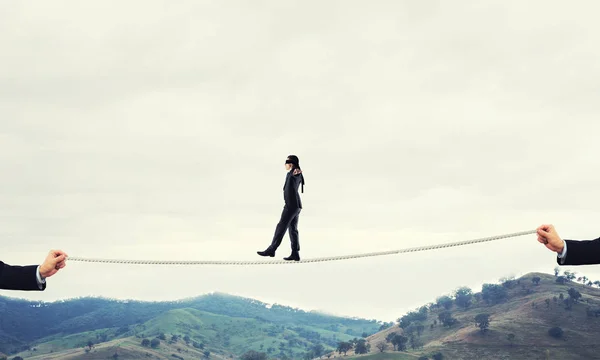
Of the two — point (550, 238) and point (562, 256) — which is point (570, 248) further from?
point (550, 238)

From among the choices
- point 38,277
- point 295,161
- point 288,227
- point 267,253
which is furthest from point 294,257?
point 38,277

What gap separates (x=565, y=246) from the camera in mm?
5930

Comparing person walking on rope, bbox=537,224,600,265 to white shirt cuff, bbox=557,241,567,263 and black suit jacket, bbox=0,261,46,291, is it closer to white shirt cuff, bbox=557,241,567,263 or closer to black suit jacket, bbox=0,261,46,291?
white shirt cuff, bbox=557,241,567,263

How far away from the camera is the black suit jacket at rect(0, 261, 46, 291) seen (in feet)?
19.8

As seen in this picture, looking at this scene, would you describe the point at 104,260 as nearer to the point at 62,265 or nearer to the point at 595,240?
the point at 62,265

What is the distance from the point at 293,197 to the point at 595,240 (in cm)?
897

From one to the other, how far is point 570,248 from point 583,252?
0.14 m

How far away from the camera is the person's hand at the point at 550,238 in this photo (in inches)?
239

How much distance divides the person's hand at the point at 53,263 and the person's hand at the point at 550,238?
16.7ft

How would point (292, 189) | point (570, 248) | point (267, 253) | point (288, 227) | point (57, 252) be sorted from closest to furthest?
point (570, 248) < point (57, 252) < point (292, 189) < point (267, 253) < point (288, 227)

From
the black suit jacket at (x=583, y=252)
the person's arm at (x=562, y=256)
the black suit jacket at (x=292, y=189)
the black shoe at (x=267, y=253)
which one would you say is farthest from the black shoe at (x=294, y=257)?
the black suit jacket at (x=583, y=252)

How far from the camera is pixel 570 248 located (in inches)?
230

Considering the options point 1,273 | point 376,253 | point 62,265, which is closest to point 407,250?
point 376,253

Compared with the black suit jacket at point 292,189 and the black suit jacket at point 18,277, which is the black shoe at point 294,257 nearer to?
the black suit jacket at point 292,189
